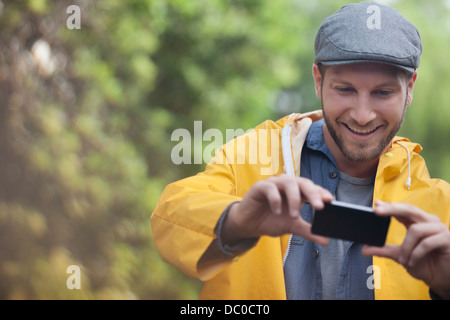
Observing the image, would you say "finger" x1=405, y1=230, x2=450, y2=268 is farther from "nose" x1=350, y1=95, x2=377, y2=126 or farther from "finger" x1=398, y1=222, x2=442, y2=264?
"nose" x1=350, y1=95, x2=377, y2=126

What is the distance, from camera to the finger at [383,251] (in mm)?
1406

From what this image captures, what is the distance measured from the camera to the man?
5.14 feet

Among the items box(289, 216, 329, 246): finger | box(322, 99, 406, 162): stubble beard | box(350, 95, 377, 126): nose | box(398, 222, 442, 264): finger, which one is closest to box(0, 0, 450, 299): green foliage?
box(322, 99, 406, 162): stubble beard

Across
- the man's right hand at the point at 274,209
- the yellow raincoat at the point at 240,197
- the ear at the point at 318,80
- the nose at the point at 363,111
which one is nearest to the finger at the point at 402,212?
the man's right hand at the point at 274,209

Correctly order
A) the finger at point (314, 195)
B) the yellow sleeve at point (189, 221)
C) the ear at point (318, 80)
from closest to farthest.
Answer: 1. the finger at point (314, 195)
2. the yellow sleeve at point (189, 221)
3. the ear at point (318, 80)

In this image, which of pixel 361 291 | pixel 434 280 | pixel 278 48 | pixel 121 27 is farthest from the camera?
pixel 278 48

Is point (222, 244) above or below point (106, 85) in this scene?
below

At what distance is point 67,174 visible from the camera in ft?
19.9

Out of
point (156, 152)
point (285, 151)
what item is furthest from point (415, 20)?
point (285, 151)

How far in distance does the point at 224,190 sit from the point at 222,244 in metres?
0.32

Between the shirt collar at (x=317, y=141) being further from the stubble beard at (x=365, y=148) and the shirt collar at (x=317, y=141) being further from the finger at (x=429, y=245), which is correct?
the finger at (x=429, y=245)

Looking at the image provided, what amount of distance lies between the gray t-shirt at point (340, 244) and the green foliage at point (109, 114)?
4.17 metres

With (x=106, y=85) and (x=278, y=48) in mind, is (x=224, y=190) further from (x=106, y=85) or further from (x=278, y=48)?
(x=278, y=48)
